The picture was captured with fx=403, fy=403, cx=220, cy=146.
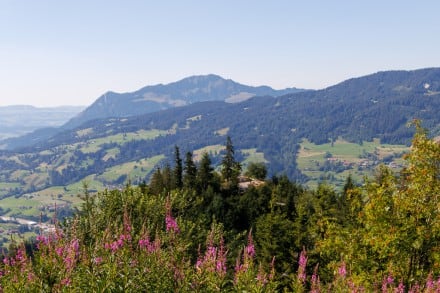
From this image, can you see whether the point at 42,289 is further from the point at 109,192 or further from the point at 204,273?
the point at 109,192

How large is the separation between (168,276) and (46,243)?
3.24m

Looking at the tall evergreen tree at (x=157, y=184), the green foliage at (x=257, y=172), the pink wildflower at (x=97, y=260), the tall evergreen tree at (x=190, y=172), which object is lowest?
the green foliage at (x=257, y=172)

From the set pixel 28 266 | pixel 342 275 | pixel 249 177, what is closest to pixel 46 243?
pixel 28 266

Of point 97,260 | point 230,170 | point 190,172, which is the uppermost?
point 97,260

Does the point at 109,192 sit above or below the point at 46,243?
below

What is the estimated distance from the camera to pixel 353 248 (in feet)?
72.8

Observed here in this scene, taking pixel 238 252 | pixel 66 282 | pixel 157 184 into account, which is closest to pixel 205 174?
pixel 157 184

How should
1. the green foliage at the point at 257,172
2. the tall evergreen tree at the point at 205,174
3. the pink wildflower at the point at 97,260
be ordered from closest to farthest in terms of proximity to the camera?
1. the pink wildflower at the point at 97,260
2. the tall evergreen tree at the point at 205,174
3. the green foliage at the point at 257,172

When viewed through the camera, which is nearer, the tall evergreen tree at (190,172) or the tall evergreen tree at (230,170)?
the tall evergreen tree at (190,172)

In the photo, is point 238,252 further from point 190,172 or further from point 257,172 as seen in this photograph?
point 257,172

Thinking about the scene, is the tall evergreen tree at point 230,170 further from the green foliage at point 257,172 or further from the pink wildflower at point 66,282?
the pink wildflower at point 66,282

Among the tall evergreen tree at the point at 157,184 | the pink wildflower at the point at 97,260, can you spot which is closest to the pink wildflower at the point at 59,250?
the pink wildflower at the point at 97,260

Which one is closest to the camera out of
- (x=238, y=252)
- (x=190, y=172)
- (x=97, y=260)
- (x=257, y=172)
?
(x=97, y=260)

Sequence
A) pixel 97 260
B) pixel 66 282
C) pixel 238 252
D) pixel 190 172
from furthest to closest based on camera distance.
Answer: pixel 190 172, pixel 238 252, pixel 97 260, pixel 66 282
